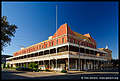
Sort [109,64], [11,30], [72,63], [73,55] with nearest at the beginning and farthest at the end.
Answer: [11,30] < [73,55] < [72,63] < [109,64]

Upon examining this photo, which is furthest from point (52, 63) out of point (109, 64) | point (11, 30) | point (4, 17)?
point (109, 64)

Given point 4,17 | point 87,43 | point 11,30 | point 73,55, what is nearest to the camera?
point 4,17

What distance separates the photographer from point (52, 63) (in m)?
39.6

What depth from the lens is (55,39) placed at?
39.8m

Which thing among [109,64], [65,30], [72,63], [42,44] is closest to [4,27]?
[65,30]

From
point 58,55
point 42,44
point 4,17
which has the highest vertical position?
point 4,17

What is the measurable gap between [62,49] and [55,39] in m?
4.89

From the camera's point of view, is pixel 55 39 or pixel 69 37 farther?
pixel 55 39

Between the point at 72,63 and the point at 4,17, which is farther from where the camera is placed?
the point at 72,63

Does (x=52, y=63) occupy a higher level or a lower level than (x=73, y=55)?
lower

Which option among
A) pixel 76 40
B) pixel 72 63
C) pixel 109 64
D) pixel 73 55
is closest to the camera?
pixel 73 55

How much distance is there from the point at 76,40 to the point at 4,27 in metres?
24.5

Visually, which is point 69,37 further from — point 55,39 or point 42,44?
point 42,44

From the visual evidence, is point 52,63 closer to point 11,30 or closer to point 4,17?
point 11,30
